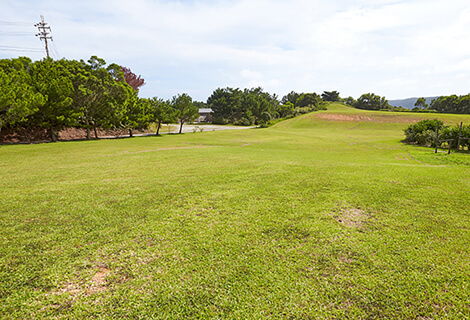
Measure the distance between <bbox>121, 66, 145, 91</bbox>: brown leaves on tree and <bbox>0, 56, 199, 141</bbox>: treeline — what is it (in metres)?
37.5

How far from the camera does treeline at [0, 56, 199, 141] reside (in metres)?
27.6

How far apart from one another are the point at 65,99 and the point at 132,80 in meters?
55.4

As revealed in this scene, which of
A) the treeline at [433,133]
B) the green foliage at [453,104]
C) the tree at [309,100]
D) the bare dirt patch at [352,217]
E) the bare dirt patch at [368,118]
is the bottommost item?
the bare dirt patch at [352,217]

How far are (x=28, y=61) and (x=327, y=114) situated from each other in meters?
82.1

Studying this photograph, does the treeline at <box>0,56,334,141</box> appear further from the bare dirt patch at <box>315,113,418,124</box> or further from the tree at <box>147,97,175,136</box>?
the bare dirt patch at <box>315,113,418,124</box>

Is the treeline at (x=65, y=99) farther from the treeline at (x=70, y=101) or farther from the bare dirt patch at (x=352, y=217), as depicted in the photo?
the bare dirt patch at (x=352, y=217)

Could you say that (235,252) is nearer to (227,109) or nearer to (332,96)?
(227,109)

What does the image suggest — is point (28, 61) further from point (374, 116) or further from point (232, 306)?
point (374, 116)

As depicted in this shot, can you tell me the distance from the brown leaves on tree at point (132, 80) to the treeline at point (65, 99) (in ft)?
123

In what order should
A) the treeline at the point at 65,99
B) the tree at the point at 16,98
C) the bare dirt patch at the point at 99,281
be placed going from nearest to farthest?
the bare dirt patch at the point at 99,281
the tree at the point at 16,98
the treeline at the point at 65,99

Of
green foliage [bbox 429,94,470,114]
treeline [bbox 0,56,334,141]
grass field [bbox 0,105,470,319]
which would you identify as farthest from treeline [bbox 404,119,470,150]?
green foliage [bbox 429,94,470,114]

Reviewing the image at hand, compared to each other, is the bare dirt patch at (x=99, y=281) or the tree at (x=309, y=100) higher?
the tree at (x=309, y=100)

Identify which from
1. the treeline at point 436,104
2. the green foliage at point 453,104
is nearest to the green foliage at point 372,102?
the treeline at point 436,104

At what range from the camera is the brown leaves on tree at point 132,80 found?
80.8 m
